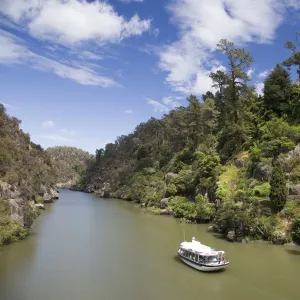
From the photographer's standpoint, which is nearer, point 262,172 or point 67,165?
point 262,172

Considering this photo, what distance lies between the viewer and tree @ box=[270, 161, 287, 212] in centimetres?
3105

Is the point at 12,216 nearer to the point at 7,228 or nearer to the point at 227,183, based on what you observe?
the point at 7,228

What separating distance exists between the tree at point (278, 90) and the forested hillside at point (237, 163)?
143 mm

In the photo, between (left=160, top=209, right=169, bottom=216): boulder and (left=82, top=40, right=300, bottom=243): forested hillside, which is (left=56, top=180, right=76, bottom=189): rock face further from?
(left=160, top=209, right=169, bottom=216): boulder

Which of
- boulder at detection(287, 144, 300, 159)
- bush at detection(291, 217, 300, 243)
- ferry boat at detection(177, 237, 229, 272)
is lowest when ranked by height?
ferry boat at detection(177, 237, 229, 272)

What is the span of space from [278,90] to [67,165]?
142015 mm

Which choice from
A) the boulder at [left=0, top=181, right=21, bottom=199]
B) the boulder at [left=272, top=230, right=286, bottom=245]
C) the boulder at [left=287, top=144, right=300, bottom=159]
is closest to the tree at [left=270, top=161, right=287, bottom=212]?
the boulder at [left=272, top=230, right=286, bottom=245]

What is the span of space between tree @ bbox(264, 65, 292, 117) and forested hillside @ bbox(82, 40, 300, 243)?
0.47 feet

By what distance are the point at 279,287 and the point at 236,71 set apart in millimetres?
35740

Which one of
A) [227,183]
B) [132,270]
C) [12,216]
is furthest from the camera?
[227,183]

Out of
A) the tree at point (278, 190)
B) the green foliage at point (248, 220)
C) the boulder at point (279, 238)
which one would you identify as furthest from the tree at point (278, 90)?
the boulder at point (279, 238)

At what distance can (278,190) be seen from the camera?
3106 cm

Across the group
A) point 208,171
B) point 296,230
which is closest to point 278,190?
point 296,230

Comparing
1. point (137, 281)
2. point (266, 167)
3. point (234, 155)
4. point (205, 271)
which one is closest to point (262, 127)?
point (234, 155)
